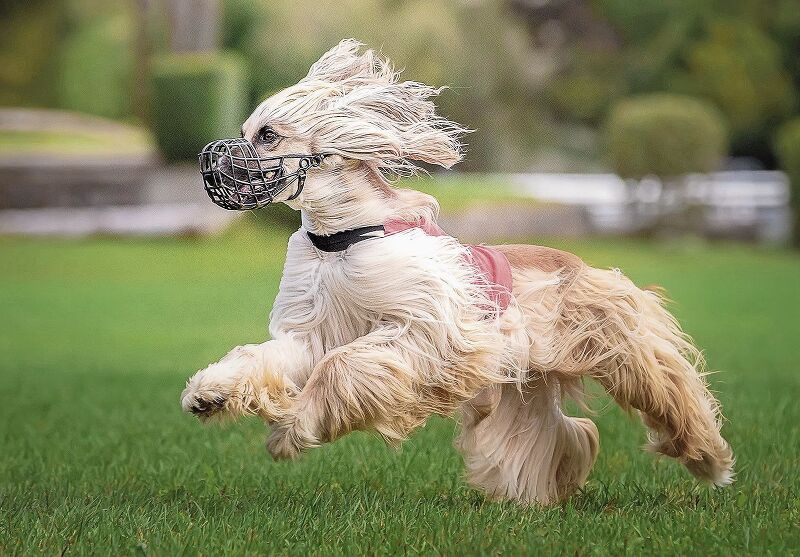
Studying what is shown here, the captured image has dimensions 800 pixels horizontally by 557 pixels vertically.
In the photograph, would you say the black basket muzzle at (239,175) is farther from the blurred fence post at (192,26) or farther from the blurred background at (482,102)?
the blurred fence post at (192,26)

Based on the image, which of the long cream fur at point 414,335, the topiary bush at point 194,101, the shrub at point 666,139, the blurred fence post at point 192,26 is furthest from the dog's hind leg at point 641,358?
the blurred fence post at point 192,26

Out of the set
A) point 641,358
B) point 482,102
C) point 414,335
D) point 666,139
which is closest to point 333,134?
point 414,335

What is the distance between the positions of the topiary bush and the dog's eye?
16.0 m

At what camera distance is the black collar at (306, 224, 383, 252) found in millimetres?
4079

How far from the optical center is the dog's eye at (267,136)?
404 cm

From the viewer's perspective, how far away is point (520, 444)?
459 centimetres

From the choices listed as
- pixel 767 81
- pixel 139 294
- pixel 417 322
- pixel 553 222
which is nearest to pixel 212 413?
pixel 417 322

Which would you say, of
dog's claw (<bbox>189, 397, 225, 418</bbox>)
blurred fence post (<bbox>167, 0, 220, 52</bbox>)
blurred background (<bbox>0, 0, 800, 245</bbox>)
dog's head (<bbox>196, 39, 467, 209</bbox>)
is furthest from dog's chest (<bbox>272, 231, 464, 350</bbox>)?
blurred fence post (<bbox>167, 0, 220, 52</bbox>)

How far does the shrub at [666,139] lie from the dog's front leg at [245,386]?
60.6 feet

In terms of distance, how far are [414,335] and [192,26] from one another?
1982cm

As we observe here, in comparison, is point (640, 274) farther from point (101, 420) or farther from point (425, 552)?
point (425, 552)

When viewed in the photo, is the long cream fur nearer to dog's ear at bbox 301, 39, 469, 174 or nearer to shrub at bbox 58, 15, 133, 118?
dog's ear at bbox 301, 39, 469, 174

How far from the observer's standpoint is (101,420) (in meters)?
6.90

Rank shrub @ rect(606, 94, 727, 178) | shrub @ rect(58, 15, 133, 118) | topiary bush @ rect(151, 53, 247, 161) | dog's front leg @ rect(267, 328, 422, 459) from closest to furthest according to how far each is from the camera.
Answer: dog's front leg @ rect(267, 328, 422, 459), topiary bush @ rect(151, 53, 247, 161), shrub @ rect(606, 94, 727, 178), shrub @ rect(58, 15, 133, 118)
